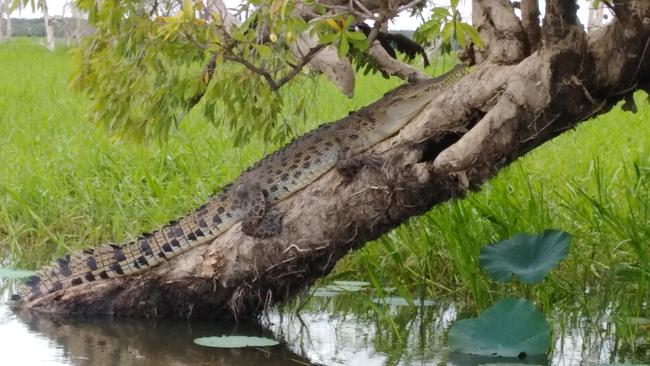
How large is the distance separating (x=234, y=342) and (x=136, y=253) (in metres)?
0.88

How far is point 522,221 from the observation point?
5.54 meters

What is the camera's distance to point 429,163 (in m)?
4.78

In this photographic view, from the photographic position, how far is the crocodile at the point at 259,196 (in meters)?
5.19

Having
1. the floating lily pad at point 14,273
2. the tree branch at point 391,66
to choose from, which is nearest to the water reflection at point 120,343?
the floating lily pad at point 14,273

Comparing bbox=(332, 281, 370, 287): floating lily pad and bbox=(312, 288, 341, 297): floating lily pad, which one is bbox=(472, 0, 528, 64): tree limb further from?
bbox=(312, 288, 341, 297): floating lily pad

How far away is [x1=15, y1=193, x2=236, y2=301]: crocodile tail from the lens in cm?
528

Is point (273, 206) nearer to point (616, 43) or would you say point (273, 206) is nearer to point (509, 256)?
point (509, 256)

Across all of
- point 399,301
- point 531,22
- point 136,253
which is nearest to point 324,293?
point 399,301

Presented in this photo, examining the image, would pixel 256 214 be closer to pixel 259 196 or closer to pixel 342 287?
pixel 259 196

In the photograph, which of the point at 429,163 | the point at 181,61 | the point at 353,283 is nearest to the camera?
the point at 429,163

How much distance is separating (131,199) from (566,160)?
292 centimetres

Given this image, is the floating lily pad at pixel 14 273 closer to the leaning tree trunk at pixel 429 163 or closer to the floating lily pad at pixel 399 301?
the leaning tree trunk at pixel 429 163

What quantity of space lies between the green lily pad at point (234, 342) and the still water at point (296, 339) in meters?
0.04

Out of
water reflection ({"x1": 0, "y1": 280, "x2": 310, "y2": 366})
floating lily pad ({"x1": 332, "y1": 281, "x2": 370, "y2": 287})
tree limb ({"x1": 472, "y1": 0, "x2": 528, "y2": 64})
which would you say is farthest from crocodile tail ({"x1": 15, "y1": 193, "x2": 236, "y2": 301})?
tree limb ({"x1": 472, "y1": 0, "x2": 528, "y2": 64})
